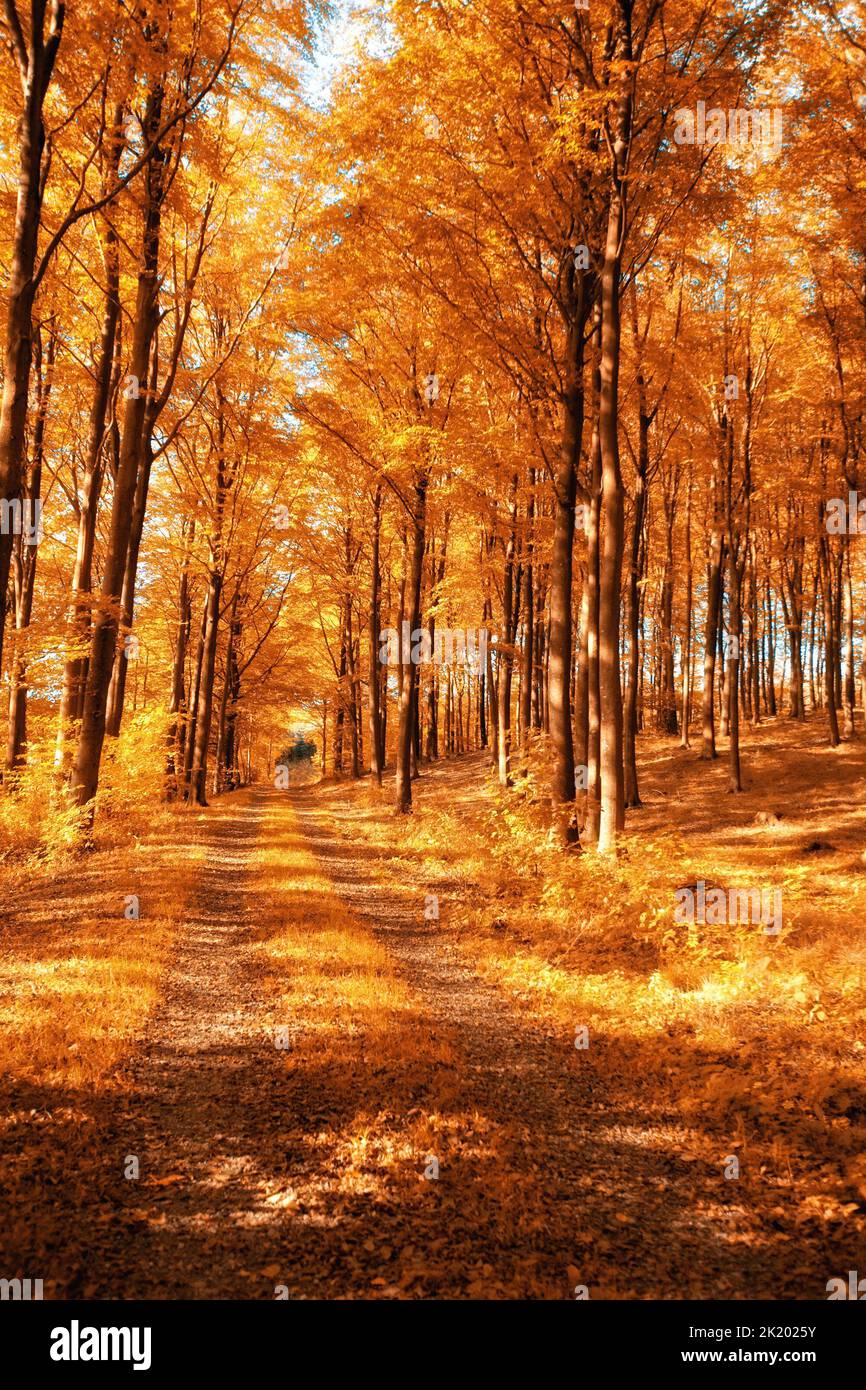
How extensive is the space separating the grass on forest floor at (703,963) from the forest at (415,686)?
0.05 metres

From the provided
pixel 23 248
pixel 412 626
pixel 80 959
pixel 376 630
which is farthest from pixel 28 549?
pixel 80 959

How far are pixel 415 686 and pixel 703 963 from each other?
1290 cm

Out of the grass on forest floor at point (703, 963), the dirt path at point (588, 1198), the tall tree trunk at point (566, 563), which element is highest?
the tall tree trunk at point (566, 563)

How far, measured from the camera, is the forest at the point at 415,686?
3535 mm

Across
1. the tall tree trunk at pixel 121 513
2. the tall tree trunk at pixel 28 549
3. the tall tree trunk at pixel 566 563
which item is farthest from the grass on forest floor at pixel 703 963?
the tall tree trunk at pixel 28 549

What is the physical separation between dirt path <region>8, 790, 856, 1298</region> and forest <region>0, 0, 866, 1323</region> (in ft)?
0.09

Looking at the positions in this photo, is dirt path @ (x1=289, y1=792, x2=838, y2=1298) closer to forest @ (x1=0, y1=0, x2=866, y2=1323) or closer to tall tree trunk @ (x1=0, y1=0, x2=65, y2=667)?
forest @ (x1=0, y1=0, x2=866, y2=1323)

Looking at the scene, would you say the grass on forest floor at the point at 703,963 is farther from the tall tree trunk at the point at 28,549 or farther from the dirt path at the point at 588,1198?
the tall tree trunk at the point at 28,549

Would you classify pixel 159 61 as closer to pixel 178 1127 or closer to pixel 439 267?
pixel 439 267

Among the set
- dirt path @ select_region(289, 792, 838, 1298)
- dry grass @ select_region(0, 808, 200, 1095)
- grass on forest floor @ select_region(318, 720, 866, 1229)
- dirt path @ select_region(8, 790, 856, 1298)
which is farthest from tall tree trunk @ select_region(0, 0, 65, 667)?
grass on forest floor @ select_region(318, 720, 866, 1229)

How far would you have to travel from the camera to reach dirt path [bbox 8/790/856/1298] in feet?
9.76

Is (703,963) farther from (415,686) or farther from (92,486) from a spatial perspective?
(92,486)

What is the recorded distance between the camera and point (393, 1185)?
355cm

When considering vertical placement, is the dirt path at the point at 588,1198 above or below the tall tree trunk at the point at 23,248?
below
